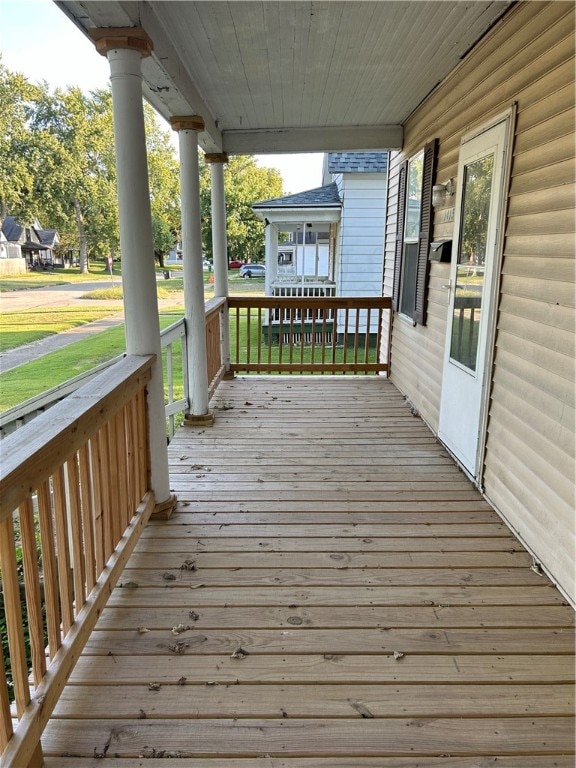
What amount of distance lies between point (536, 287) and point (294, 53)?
2.25 metres

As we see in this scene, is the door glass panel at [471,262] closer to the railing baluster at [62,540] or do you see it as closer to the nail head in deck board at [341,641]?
the nail head in deck board at [341,641]

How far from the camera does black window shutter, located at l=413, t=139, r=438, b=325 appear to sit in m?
4.30

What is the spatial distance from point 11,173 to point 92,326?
973mm

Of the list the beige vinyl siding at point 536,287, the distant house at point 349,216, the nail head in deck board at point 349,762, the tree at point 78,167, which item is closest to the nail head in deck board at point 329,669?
the nail head in deck board at point 349,762

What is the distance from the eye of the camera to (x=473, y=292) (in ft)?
10.7

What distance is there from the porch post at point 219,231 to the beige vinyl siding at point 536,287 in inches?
113

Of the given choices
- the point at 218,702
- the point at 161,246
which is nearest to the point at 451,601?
the point at 218,702

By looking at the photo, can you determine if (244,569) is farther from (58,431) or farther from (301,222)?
(301,222)

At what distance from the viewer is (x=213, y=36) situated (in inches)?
119

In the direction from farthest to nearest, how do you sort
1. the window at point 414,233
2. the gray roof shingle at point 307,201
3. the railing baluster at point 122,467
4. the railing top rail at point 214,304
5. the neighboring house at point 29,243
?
the gray roof shingle at point 307,201 < the railing top rail at point 214,304 < the window at point 414,233 < the railing baluster at point 122,467 < the neighboring house at point 29,243

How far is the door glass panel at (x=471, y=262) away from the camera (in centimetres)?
314

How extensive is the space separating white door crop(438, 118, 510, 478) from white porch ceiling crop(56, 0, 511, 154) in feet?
2.33

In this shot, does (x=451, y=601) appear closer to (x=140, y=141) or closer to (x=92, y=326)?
(x=92, y=326)

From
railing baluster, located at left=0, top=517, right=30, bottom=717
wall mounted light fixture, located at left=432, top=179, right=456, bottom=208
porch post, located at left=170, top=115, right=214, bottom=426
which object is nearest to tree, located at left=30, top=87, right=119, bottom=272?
porch post, located at left=170, top=115, right=214, bottom=426
